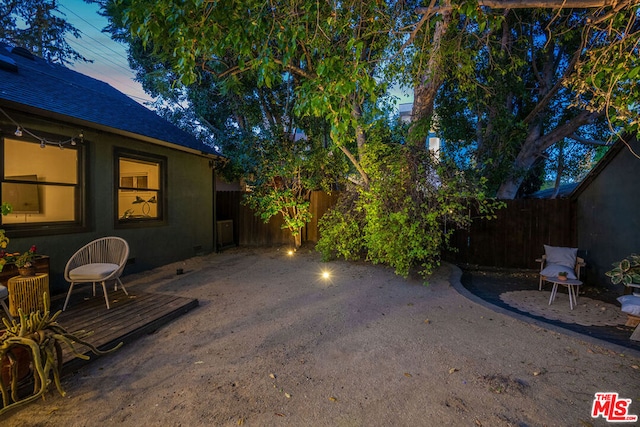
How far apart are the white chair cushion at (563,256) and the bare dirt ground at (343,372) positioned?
2843 millimetres

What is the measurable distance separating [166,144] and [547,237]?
9.09 m

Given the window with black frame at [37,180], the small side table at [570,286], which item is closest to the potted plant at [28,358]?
the window with black frame at [37,180]

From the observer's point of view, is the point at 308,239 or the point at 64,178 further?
the point at 308,239

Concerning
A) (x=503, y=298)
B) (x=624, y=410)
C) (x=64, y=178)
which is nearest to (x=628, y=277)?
(x=503, y=298)

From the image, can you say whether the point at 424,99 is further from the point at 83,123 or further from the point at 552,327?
the point at 83,123

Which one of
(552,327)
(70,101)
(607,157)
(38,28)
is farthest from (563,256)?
(38,28)

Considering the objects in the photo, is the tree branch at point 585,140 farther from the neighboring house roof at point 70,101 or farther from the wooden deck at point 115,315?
the wooden deck at point 115,315

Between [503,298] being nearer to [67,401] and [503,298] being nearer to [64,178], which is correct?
[67,401]

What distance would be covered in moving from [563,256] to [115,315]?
291 inches

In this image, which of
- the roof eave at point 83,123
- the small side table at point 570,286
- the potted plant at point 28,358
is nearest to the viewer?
the potted plant at point 28,358

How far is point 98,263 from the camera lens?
14.1ft

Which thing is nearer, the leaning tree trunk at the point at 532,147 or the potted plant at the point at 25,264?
the potted plant at the point at 25,264

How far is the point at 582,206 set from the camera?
21.4ft

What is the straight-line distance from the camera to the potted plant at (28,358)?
1.95 m
